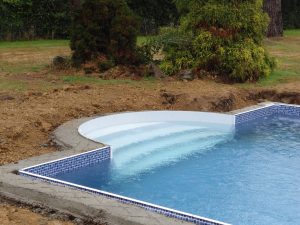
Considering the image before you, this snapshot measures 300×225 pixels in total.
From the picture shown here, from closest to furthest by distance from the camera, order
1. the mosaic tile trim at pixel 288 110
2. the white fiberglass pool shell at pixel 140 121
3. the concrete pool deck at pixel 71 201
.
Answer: the concrete pool deck at pixel 71 201 < the white fiberglass pool shell at pixel 140 121 < the mosaic tile trim at pixel 288 110

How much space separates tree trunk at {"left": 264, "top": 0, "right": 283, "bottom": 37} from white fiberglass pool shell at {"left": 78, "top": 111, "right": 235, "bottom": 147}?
13.2 m

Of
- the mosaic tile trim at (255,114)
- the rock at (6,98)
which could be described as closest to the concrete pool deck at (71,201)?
the rock at (6,98)

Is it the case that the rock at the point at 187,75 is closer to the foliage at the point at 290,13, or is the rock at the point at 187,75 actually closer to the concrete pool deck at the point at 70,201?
the concrete pool deck at the point at 70,201

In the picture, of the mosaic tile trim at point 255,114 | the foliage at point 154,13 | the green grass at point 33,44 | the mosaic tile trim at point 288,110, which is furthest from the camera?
the foliage at point 154,13

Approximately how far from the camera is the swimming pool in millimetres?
6852

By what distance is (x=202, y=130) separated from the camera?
35.5 feet

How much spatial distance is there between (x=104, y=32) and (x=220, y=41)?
2889 millimetres

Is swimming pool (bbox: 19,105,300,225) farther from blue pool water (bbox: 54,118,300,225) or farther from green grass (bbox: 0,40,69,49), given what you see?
green grass (bbox: 0,40,69,49)

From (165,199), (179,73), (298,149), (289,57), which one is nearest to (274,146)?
(298,149)

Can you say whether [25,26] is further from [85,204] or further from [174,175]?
[85,204]

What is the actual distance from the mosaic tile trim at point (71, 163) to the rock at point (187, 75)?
5.19 metres

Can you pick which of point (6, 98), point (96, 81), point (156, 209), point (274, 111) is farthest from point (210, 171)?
point (96, 81)

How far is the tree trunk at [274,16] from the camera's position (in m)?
23.0

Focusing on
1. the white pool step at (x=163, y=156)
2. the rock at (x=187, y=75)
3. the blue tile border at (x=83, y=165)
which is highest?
the rock at (x=187, y=75)
